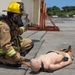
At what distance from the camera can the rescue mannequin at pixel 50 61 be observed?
4871 millimetres

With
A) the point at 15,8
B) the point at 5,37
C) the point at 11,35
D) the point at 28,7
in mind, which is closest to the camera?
the point at 5,37

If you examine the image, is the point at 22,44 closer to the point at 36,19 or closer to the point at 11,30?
the point at 11,30

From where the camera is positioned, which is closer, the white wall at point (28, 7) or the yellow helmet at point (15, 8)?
the yellow helmet at point (15, 8)

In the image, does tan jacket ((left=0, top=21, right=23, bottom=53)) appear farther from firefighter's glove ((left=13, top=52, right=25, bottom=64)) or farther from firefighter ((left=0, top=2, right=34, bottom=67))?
firefighter's glove ((left=13, top=52, right=25, bottom=64))

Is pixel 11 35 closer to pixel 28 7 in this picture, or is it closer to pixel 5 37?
pixel 5 37

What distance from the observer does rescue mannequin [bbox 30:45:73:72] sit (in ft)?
16.0

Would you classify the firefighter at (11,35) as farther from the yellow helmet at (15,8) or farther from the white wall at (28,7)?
the white wall at (28,7)

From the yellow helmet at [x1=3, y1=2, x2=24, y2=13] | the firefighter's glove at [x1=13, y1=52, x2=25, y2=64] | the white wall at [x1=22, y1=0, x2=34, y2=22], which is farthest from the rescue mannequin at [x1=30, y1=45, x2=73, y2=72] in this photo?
the white wall at [x1=22, y1=0, x2=34, y2=22]

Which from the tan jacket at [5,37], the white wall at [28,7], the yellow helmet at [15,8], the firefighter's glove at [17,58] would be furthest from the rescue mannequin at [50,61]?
the white wall at [28,7]

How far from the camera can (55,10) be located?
5097 cm

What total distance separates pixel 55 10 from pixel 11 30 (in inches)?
1816

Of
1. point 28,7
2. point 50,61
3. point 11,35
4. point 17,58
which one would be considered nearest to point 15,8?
point 11,35

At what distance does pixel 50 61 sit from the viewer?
5.08 m

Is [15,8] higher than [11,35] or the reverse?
higher
